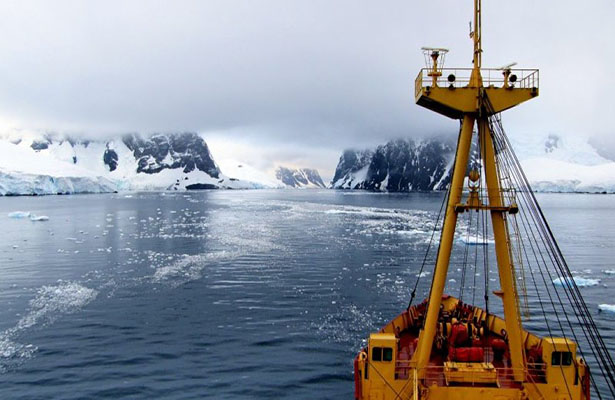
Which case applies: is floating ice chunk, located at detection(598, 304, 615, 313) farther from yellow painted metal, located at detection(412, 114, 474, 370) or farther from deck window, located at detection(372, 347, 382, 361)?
deck window, located at detection(372, 347, 382, 361)

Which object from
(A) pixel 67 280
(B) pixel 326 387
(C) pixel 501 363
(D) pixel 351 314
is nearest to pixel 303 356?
(B) pixel 326 387

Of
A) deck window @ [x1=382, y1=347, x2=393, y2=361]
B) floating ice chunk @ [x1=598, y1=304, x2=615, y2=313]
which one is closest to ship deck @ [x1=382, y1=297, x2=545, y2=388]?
deck window @ [x1=382, y1=347, x2=393, y2=361]

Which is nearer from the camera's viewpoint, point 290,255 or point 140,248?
point 290,255

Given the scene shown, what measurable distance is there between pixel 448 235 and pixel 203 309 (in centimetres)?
1882

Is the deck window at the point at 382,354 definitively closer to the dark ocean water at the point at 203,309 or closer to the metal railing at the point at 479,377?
the metal railing at the point at 479,377

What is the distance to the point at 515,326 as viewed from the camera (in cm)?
1306

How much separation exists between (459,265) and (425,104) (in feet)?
106

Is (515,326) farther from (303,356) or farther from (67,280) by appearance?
(67,280)

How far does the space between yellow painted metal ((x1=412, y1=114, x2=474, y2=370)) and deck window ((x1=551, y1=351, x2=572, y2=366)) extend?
3.38 metres

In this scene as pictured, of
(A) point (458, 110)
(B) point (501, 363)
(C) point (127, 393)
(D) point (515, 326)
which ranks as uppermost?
(A) point (458, 110)

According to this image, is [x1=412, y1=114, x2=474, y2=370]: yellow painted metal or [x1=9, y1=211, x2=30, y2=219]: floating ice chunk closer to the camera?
[x1=412, y1=114, x2=474, y2=370]: yellow painted metal

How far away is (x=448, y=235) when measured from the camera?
13094 millimetres

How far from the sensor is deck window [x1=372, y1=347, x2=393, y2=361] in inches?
512

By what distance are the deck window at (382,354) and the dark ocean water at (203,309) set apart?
498 cm
